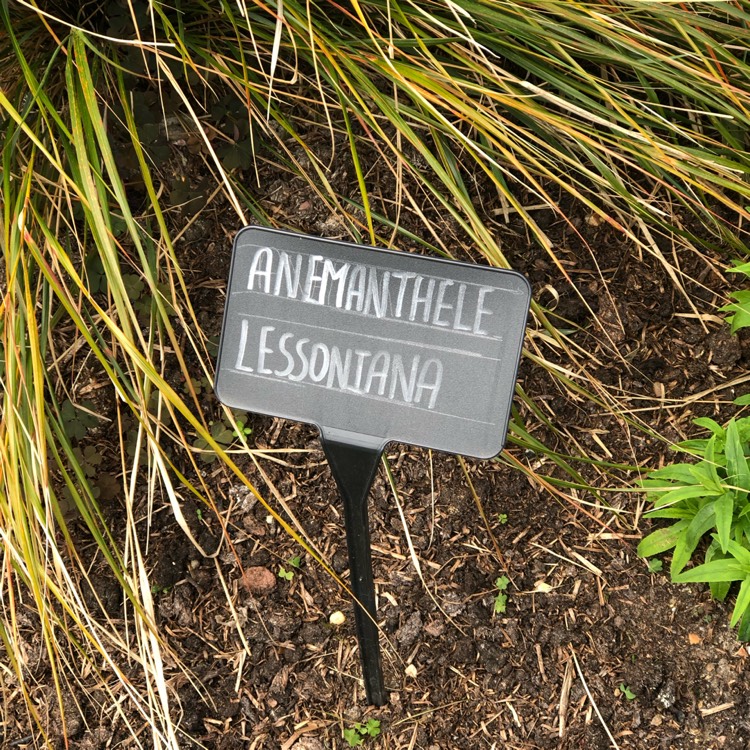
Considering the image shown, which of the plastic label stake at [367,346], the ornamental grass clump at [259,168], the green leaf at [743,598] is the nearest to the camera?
the plastic label stake at [367,346]

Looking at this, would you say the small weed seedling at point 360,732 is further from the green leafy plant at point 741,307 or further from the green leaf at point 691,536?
the green leafy plant at point 741,307

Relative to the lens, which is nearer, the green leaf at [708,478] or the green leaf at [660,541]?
the green leaf at [708,478]

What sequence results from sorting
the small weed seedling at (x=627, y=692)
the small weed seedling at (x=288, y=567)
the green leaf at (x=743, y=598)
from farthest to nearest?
the small weed seedling at (x=288, y=567), the small weed seedling at (x=627, y=692), the green leaf at (x=743, y=598)

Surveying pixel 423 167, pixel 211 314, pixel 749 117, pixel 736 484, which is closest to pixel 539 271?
pixel 423 167

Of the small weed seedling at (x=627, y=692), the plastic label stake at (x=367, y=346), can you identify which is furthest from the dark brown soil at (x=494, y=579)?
the plastic label stake at (x=367, y=346)

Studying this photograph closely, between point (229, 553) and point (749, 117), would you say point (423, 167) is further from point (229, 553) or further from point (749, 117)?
point (229, 553)

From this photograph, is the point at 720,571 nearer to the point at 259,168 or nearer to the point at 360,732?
the point at 360,732

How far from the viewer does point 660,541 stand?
4.07 ft

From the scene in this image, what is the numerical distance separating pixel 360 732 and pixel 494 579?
36 centimetres

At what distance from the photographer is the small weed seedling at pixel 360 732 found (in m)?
1.28

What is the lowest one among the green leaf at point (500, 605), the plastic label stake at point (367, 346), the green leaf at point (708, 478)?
the green leaf at point (500, 605)

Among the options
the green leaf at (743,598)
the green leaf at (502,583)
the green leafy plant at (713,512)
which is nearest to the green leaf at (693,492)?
the green leafy plant at (713,512)

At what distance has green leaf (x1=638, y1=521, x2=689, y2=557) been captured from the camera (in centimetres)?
123

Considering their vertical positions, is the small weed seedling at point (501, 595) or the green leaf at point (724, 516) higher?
the green leaf at point (724, 516)
